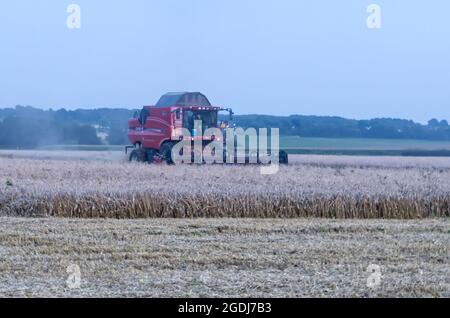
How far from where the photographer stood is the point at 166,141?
98.8ft

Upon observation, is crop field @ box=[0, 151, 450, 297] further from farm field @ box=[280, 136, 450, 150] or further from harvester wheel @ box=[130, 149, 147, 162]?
farm field @ box=[280, 136, 450, 150]

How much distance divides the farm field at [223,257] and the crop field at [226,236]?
0.02 meters

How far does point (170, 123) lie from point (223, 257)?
1865 centimetres

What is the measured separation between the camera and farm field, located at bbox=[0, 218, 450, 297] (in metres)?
9.46

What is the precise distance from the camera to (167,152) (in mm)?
29844

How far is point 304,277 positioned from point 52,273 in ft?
9.49

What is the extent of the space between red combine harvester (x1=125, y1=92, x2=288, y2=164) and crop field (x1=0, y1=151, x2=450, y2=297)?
25.9ft

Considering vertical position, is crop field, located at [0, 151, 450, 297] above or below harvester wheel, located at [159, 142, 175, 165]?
below

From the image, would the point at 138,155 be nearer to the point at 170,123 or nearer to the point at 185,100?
the point at 170,123

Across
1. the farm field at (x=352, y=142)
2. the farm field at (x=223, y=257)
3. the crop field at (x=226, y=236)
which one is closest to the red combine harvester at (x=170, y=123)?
the crop field at (x=226, y=236)

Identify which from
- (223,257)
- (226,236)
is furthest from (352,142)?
(223,257)

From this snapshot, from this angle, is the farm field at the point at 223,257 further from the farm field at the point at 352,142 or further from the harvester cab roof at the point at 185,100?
the farm field at the point at 352,142

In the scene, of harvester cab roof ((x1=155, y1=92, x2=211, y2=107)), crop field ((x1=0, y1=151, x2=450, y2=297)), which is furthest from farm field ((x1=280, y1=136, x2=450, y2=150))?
crop field ((x1=0, y1=151, x2=450, y2=297))
